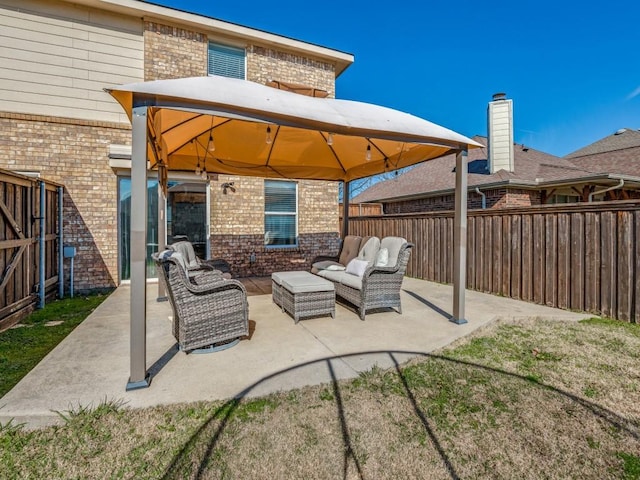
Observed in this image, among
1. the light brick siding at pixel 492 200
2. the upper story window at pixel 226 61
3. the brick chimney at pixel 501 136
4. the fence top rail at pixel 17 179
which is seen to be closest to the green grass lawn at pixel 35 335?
the fence top rail at pixel 17 179

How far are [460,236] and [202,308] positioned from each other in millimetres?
3204

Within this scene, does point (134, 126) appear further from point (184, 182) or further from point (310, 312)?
point (184, 182)

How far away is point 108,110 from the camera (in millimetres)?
6867

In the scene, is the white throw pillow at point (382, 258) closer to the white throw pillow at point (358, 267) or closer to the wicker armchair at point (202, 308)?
the white throw pillow at point (358, 267)

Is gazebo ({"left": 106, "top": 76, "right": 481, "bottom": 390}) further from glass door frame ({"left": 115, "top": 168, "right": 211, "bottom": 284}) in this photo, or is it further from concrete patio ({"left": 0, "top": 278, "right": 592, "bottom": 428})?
glass door frame ({"left": 115, "top": 168, "right": 211, "bottom": 284})

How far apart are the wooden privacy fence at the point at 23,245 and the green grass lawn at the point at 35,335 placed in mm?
247

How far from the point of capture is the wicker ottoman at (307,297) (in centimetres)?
448

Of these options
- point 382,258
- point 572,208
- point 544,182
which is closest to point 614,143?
point 544,182

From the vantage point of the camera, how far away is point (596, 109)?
1630 cm

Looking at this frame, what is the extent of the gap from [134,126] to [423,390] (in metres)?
3.18

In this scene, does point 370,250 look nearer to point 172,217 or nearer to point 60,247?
point 172,217

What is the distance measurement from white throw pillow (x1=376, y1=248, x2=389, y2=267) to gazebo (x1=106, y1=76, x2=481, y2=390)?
1.05m

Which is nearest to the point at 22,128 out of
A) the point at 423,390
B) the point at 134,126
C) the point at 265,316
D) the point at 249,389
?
the point at 134,126

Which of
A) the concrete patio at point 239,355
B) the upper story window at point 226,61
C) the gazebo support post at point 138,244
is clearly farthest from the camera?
the upper story window at point 226,61
